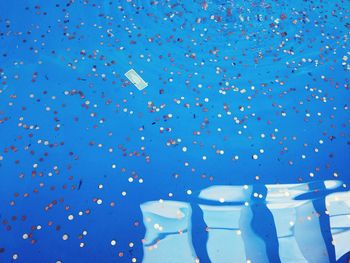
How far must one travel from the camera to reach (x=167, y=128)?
1.61 metres

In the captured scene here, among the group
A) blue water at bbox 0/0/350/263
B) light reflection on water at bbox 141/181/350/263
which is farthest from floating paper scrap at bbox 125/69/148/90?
light reflection on water at bbox 141/181/350/263

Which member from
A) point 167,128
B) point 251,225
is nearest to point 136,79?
point 167,128

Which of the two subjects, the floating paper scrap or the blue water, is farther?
the floating paper scrap

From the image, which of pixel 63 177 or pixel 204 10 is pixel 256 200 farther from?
pixel 204 10

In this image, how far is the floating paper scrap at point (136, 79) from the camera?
1.74 meters

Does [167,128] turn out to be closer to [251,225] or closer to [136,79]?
[136,79]

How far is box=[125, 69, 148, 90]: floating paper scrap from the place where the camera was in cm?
174

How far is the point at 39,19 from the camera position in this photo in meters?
1.94

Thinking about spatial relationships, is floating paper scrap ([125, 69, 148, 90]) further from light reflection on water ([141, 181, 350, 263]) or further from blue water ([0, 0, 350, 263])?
light reflection on water ([141, 181, 350, 263])

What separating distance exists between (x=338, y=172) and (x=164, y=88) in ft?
3.59

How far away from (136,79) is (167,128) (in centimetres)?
39

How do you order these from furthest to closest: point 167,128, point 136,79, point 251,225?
point 136,79 < point 167,128 < point 251,225

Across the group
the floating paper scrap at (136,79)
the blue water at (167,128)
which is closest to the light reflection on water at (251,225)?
the blue water at (167,128)

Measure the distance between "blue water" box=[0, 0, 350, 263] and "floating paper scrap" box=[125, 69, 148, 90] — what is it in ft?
0.11
